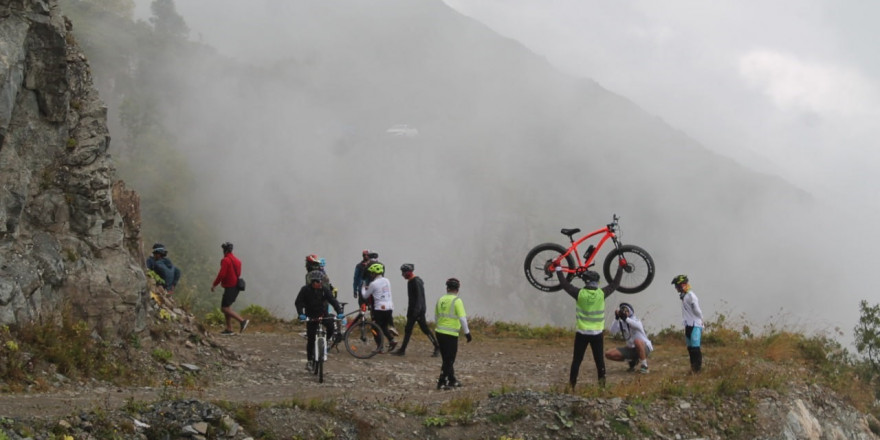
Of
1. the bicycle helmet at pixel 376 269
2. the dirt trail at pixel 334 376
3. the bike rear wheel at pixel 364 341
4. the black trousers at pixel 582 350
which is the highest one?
the bicycle helmet at pixel 376 269

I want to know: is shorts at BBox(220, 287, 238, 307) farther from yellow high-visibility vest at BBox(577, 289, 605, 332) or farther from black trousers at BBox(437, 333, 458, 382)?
yellow high-visibility vest at BBox(577, 289, 605, 332)

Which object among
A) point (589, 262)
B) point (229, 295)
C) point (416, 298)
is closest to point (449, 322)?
point (416, 298)

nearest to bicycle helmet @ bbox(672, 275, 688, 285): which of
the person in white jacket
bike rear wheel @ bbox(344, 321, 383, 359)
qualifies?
the person in white jacket

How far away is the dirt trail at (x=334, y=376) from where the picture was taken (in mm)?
10453

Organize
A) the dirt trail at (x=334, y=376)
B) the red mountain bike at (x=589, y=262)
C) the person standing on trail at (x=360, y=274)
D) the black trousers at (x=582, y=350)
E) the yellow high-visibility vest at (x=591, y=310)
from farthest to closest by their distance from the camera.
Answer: the person standing on trail at (x=360, y=274) < the red mountain bike at (x=589, y=262) < the black trousers at (x=582, y=350) < the yellow high-visibility vest at (x=591, y=310) < the dirt trail at (x=334, y=376)

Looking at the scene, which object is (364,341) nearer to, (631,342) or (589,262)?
(589,262)

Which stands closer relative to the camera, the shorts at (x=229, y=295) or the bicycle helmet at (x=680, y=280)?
the bicycle helmet at (x=680, y=280)

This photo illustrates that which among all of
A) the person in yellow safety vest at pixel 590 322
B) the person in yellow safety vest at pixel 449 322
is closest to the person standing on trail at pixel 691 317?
the person in yellow safety vest at pixel 590 322

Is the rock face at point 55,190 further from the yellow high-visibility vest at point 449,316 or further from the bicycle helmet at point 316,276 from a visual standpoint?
the yellow high-visibility vest at point 449,316

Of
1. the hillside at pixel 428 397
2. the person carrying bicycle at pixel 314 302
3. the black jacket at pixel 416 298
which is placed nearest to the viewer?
the hillside at pixel 428 397

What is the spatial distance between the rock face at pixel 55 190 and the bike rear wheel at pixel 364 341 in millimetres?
5045

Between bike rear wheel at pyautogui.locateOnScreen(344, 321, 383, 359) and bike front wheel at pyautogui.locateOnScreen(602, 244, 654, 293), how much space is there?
18.8 ft

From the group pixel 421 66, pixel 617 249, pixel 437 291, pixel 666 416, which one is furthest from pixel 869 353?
pixel 421 66

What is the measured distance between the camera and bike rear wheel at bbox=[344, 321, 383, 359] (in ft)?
55.9
